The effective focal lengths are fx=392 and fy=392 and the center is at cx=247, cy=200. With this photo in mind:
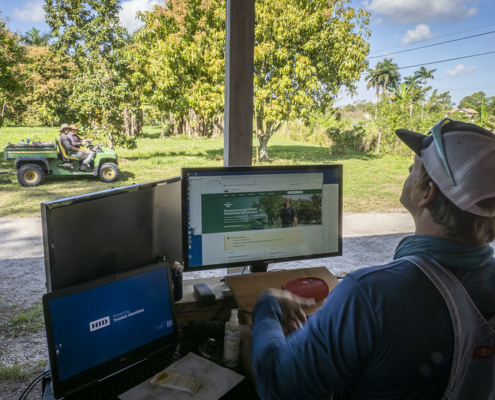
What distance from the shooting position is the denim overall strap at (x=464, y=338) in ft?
2.25

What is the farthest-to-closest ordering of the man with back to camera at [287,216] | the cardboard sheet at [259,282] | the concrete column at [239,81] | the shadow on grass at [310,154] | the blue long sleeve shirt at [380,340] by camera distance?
1. the shadow on grass at [310,154]
2. the concrete column at [239,81]
3. the man with back to camera at [287,216]
4. the cardboard sheet at [259,282]
5. the blue long sleeve shirt at [380,340]

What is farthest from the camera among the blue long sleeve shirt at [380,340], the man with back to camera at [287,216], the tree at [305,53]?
the tree at [305,53]

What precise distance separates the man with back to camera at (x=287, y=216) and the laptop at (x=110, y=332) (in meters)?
0.47

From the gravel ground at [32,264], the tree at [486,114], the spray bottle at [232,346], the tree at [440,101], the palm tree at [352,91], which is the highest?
the palm tree at [352,91]

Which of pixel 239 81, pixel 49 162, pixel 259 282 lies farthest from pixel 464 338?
pixel 49 162

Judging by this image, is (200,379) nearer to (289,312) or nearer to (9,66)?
(289,312)

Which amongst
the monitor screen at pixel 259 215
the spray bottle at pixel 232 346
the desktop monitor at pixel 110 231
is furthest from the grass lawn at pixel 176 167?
the spray bottle at pixel 232 346

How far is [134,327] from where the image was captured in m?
1.04

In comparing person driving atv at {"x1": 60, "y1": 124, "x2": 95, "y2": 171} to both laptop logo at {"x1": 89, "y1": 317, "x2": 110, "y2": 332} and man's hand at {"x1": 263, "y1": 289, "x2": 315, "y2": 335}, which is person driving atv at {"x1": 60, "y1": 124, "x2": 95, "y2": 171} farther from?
man's hand at {"x1": 263, "y1": 289, "x2": 315, "y2": 335}

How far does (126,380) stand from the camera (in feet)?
3.26

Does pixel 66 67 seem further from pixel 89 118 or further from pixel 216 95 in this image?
pixel 216 95

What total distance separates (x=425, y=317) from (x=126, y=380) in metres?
0.74

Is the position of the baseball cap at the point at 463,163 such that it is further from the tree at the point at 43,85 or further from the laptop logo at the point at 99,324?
the tree at the point at 43,85

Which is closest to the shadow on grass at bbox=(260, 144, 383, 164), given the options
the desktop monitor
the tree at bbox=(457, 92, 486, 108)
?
the tree at bbox=(457, 92, 486, 108)
